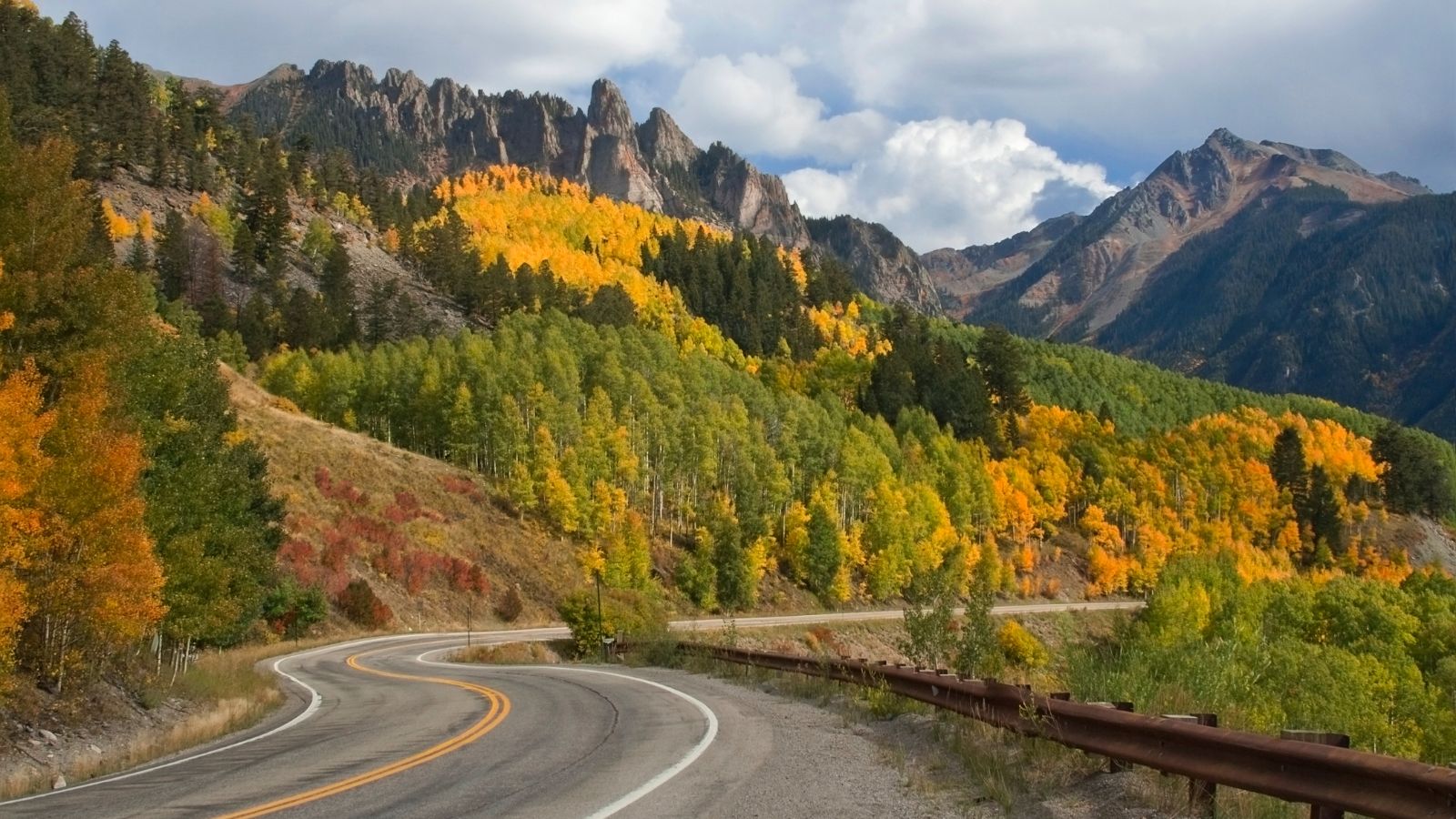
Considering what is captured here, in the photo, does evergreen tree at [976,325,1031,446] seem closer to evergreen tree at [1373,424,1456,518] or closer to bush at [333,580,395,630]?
evergreen tree at [1373,424,1456,518]

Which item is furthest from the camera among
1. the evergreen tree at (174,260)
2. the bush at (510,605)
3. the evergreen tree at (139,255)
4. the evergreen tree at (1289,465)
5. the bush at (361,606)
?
the evergreen tree at (1289,465)

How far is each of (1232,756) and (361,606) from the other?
189 feet

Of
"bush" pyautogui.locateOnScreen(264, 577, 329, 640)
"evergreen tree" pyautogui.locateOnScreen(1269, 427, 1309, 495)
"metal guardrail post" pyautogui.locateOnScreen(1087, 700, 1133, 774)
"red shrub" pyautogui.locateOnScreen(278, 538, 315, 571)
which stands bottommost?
"bush" pyautogui.locateOnScreen(264, 577, 329, 640)

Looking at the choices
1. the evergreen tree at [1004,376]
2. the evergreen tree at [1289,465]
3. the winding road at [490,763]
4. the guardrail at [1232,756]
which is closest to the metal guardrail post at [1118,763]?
the guardrail at [1232,756]

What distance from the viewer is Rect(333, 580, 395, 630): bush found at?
57.4 metres

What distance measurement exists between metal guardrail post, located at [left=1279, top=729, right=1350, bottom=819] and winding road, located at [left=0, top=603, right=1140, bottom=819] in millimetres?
3493

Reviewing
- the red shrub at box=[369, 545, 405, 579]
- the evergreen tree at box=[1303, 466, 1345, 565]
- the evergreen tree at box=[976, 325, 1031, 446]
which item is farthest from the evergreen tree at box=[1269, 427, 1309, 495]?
the red shrub at box=[369, 545, 405, 579]

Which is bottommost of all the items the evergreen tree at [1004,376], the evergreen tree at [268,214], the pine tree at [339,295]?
the evergreen tree at [1004,376]

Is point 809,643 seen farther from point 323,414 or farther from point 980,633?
point 323,414

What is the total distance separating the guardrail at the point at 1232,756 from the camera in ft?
16.5

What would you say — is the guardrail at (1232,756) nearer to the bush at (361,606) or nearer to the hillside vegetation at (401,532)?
the bush at (361,606)

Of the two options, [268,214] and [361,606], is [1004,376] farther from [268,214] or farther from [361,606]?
[361,606]

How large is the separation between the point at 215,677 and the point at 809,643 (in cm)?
3701

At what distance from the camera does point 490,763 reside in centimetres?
1065
